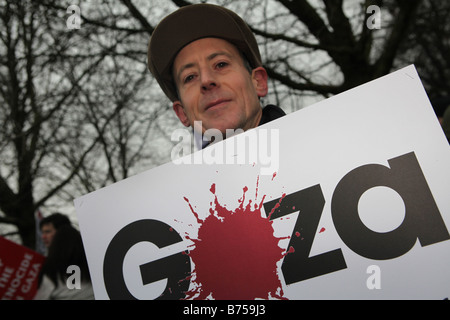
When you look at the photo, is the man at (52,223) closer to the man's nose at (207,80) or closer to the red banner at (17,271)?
the red banner at (17,271)

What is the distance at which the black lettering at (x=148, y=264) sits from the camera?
1340 mm

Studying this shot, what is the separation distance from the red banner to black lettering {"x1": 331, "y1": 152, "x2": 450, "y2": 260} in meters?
2.76

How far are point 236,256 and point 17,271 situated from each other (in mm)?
2725

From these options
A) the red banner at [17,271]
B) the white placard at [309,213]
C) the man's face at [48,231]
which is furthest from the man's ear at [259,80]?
the man's face at [48,231]

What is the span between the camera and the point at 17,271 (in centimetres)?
343

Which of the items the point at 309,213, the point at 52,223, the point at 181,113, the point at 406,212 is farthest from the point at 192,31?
the point at 52,223

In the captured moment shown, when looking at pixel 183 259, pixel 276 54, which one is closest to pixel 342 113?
pixel 183 259

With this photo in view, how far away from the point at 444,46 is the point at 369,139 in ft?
25.1

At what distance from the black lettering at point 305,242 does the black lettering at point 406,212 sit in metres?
0.05

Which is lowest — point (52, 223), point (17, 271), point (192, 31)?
point (17, 271)

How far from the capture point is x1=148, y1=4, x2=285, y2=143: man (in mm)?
1646

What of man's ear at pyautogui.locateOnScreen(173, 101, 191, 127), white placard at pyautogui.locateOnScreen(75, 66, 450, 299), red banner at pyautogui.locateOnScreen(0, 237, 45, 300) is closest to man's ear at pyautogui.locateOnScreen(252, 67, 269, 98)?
man's ear at pyautogui.locateOnScreen(173, 101, 191, 127)

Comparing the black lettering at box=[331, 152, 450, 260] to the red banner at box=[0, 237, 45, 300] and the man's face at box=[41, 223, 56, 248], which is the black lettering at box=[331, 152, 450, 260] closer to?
the red banner at box=[0, 237, 45, 300]

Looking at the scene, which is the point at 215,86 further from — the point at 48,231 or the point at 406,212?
the point at 48,231
